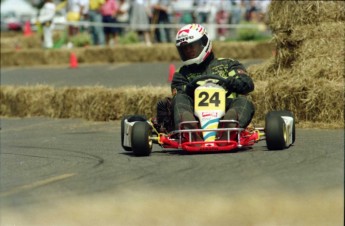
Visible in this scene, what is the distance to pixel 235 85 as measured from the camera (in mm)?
9602

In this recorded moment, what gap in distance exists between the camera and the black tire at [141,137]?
369 inches

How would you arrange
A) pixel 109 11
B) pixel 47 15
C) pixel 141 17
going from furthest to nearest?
pixel 47 15
pixel 141 17
pixel 109 11

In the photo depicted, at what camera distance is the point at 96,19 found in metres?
25.4

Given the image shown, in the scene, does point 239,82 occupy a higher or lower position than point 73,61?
higher

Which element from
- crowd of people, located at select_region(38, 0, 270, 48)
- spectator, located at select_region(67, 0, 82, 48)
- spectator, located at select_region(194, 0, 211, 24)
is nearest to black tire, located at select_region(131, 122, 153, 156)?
crowd of people, located at select_region(38, 0, 270, 48)

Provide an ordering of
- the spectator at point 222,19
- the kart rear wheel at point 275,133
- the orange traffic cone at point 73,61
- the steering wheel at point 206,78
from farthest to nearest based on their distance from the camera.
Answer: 1. the spectator at point 222,19
2. the orange traffic cone at point 73,61
3. the steering wheel at point 206,78
4. the kart rear wheel at point 275,133

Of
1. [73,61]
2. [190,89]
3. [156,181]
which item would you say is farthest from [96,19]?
[156,181]

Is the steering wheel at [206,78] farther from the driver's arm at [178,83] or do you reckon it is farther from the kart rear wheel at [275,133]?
the kart rear wheel at [275,133]

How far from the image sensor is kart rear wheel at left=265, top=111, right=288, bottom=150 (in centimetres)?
909

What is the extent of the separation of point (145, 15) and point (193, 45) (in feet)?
51.2

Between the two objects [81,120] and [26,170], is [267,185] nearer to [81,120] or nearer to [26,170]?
[26,170]

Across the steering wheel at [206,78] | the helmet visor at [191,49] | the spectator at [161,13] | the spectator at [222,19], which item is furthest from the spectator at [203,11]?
the steering wheel at [206,78]

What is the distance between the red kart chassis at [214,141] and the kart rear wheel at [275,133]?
0.22 m

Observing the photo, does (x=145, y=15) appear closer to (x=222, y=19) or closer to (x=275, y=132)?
(x=222, y=19)
